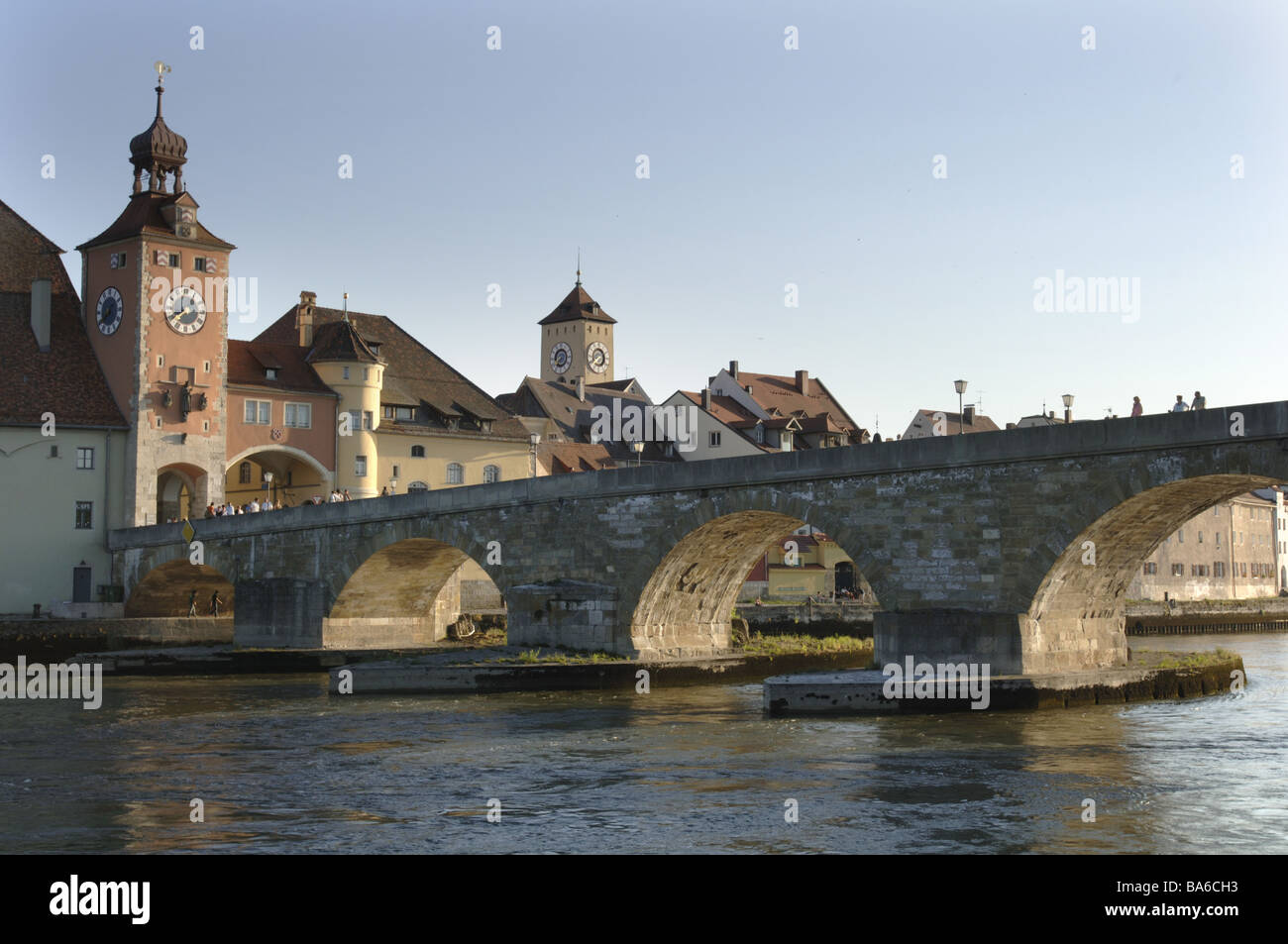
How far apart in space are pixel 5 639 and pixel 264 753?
24.6 m

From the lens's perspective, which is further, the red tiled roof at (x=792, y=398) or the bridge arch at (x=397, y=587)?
the red tiled roof at (x=792, y=398)

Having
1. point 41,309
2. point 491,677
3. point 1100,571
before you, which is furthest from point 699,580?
point 41,309

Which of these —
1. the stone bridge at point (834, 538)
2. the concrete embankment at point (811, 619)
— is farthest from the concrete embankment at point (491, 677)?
the concrete embankment at point (811, 619)

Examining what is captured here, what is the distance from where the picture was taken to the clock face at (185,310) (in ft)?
167

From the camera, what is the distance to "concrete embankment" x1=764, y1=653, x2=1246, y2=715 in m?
23.2

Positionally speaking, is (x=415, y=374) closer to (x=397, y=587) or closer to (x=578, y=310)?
(x=397, y=587)

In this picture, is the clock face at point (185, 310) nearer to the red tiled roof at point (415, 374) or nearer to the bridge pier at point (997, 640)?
the red tiled roof at point (415, 374)

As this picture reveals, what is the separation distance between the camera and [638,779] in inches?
685

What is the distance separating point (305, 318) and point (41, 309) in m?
10.8

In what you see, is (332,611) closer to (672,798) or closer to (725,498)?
(725,498)

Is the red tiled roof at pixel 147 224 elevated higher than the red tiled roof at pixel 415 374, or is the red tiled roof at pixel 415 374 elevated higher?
the red tiled roof at pixel 147 224

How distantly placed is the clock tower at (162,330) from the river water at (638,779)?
2449 cm
